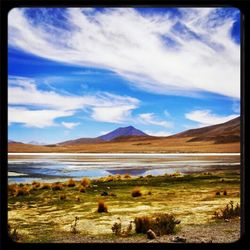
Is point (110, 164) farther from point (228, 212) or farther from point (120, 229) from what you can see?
point (228, 212)

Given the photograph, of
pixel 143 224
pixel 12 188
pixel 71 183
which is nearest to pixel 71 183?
pixel 71 183

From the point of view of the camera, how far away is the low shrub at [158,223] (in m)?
2.32

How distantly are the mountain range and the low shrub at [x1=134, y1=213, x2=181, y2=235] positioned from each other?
0.38 metres

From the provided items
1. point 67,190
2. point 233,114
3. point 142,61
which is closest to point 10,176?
point 67,190

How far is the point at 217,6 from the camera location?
2.14 meters

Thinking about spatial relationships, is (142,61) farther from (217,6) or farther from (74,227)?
(74,227)

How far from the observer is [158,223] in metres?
2.36

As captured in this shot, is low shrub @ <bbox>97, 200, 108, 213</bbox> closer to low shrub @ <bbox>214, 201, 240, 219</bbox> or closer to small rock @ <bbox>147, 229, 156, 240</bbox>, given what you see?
small rock @ <bbox>147, 229, 156, 240</bbox>

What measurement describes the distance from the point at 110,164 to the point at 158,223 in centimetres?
44

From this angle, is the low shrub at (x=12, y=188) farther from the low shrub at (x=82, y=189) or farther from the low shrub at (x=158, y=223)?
the low shrub at (x=158, y=223)

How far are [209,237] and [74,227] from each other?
29.7 inches

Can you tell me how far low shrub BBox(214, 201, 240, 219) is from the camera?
2312mm

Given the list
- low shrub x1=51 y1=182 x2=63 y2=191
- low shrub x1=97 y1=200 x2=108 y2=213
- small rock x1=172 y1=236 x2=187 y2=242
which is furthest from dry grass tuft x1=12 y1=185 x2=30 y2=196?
small rock x1=172 y1=236 x2=187 y2=242
